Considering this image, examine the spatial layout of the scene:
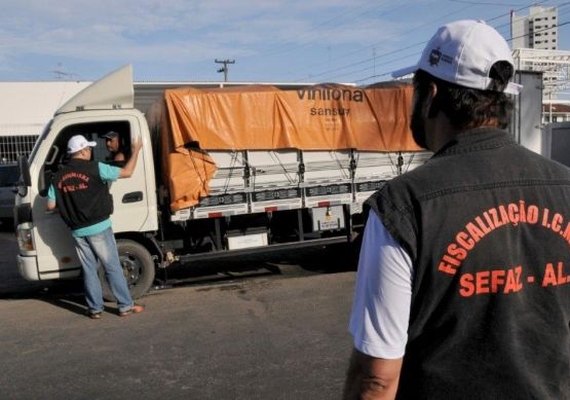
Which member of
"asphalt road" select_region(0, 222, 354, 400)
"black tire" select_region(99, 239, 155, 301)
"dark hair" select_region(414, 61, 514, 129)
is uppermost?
"dark hair" select_region(414, 61, 514, 129)

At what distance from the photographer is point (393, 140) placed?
8.48m

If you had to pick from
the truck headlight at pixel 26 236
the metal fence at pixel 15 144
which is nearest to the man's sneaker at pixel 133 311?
the truck headlight at pixel 26 236

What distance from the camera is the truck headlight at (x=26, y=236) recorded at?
23.1 feet

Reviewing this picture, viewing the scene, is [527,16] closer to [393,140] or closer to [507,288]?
[393,140]

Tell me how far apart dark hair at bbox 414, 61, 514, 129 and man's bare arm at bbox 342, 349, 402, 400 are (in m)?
0.63

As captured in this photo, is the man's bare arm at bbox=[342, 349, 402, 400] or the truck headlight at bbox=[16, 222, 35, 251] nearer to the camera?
the man's bare arm at bbox=[342, 349, 402, 400]

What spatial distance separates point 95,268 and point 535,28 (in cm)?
2805

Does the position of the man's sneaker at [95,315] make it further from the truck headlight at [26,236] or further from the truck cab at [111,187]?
the truck headlight at [26,236]

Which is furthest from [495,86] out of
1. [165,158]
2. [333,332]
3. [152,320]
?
[165,158]

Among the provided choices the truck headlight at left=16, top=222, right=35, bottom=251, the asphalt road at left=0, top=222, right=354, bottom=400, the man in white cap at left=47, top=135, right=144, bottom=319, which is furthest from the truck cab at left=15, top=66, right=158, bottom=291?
the asphalt road at left=0, top=222, right=354, bottom=400

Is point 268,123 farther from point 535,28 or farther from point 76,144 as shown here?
point 535,28

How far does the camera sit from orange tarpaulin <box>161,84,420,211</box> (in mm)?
7391

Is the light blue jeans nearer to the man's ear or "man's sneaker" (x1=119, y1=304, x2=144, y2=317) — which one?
"man's sneaker" (x1=119, y1=304, x2=144, y2=317)

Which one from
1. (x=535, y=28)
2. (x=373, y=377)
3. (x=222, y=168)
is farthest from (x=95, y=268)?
(x=535, y=28)
